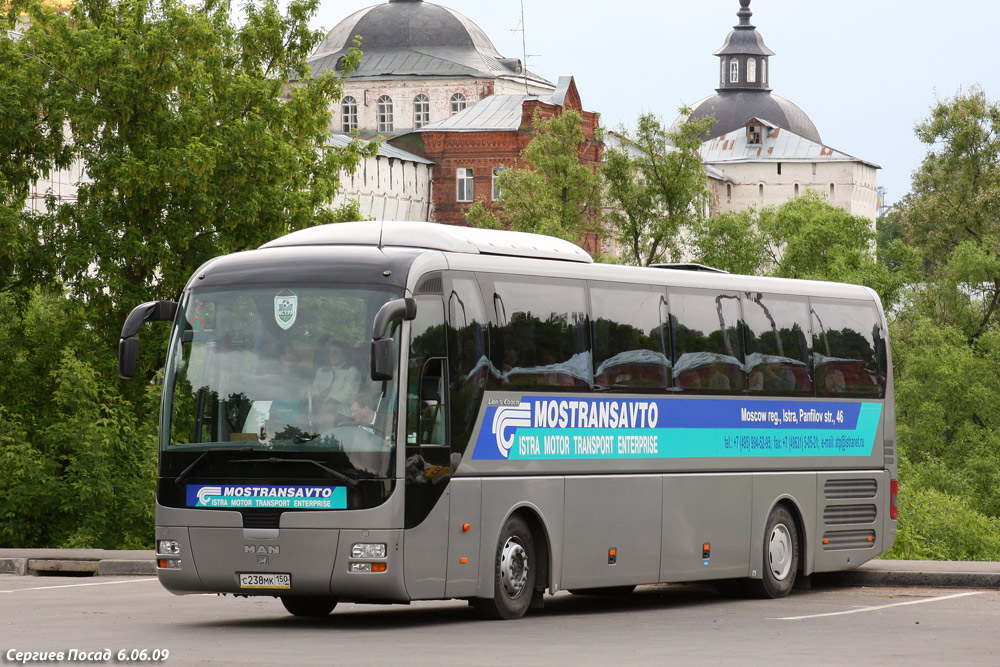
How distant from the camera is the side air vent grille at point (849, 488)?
784 inches

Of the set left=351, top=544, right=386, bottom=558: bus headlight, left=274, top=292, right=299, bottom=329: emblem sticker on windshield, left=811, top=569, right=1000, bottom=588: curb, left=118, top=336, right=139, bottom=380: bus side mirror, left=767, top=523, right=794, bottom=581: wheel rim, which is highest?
left=274, top=292, right=299, bottom=329: emblem sticker on windshield

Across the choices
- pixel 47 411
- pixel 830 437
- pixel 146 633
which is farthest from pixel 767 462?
pixel 47 411

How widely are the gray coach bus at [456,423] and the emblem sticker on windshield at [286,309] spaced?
18 millimetres

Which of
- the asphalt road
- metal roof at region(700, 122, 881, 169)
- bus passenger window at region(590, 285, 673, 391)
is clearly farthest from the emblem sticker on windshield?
metal roof at region(700, 122, 881, 169)

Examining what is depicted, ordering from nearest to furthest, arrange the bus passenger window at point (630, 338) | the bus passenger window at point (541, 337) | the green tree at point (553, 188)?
the bus passenger window at point (541, 337) → the bus passenger window at point (630, 338) → the green tree at point (553, 188)

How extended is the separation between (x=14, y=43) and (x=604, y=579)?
20.2 metres

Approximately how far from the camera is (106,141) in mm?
32188

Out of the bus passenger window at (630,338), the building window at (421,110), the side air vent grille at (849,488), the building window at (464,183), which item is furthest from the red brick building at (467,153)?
the bus passenger window at (630,338)

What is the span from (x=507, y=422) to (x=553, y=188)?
59.3 metres

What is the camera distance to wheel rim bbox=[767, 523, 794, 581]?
1906 centimetres

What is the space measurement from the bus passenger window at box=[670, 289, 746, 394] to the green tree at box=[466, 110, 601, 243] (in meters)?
52.6

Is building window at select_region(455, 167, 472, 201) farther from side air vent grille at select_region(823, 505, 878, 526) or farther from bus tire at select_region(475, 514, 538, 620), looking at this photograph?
bus tire at select_region(475, 514, 538, 620)

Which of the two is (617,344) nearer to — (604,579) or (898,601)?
(604,579)

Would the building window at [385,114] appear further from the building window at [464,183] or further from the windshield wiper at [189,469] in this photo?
the windshield wiper at [189,469]
